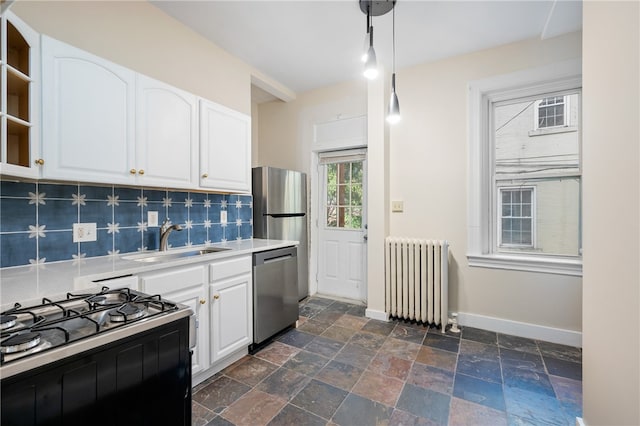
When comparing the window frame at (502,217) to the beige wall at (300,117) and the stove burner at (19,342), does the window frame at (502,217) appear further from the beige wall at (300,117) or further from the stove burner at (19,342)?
the stove burner at (19,342)

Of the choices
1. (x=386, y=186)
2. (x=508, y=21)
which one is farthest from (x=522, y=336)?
(x=508, y=21)

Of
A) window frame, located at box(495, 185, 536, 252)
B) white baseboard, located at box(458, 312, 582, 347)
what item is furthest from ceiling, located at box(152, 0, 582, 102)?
white baseboard, located at box(458, 312, 582, 347)

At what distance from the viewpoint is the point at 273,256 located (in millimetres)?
2512

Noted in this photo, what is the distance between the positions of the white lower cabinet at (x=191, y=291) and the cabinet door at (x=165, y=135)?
0.64m

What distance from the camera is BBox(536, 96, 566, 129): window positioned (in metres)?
2.63

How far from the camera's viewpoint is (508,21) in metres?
2.35

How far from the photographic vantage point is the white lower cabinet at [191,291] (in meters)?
1.62

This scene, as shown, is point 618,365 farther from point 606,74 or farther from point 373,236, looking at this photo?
point 373,236

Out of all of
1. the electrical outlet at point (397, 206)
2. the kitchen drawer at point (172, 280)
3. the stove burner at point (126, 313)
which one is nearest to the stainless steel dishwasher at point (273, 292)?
the kitchen drawer at point (172, 280)

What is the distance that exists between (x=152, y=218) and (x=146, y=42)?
136 cm

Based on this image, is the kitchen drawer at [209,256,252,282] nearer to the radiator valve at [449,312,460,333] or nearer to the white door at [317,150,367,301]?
the white door at [317,150,367,301]

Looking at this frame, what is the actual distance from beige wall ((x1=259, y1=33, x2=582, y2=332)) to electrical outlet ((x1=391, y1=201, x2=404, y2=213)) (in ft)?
0.14

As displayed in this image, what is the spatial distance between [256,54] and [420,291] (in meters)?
2.97

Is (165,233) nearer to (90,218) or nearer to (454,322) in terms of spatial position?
(90,218)
